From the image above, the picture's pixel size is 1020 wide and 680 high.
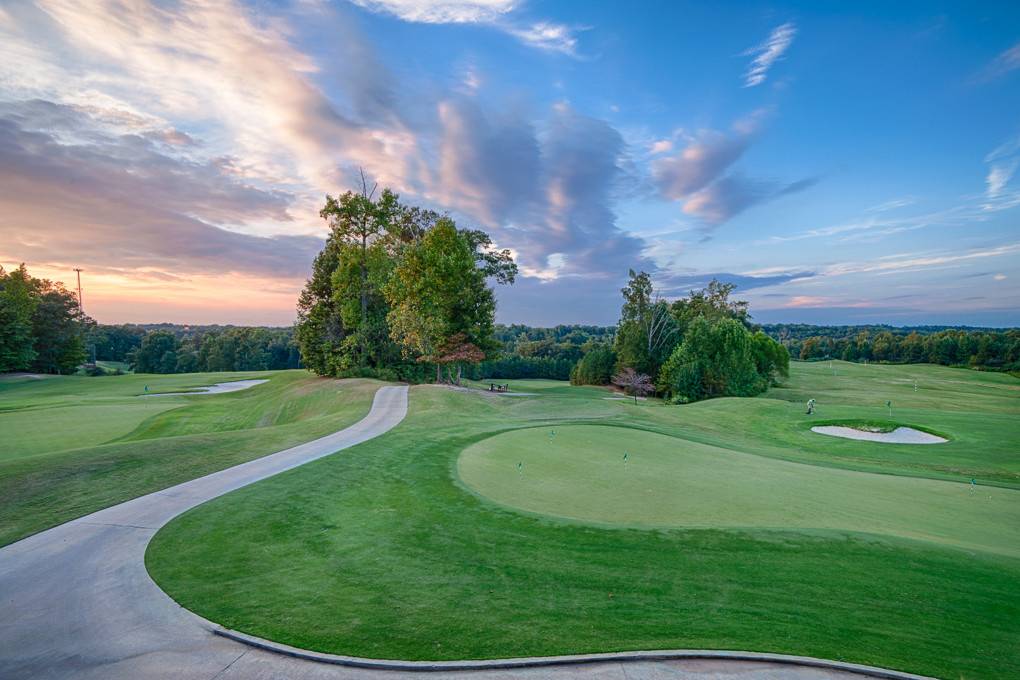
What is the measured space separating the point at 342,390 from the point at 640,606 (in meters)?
29.0

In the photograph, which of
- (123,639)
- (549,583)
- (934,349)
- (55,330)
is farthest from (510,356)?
(123,639)

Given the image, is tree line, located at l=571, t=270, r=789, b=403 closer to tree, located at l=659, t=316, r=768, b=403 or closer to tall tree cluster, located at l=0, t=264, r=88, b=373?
tree, located at l=659, t=316, r=768, b=403

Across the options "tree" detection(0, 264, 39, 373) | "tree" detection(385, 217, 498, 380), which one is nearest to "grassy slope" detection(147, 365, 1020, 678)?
"tree" detection(385, 217, 498, 380)

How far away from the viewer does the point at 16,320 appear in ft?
150

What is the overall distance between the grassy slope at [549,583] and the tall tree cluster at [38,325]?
56.6 metres

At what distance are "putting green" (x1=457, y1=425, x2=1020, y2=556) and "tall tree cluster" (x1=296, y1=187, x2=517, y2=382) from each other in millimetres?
21026

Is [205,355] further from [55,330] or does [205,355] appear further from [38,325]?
[38,325]

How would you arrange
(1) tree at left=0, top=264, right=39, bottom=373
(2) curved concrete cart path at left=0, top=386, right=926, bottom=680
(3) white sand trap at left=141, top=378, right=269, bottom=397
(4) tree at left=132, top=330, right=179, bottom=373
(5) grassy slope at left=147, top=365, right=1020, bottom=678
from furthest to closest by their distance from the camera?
(4) tree at left=132, top=330, right=179, bottom=373 < (1) tree at left=0, top=264, right=39, bottom=373 < (3) white sand trap at left=141, top=378, right=269, bottom=397 < (5) grassy slope at left=147, top=365, right=1020, bottom=678 < (2) curved concrete cart path at left=0, top=386, right=926, bottom=680

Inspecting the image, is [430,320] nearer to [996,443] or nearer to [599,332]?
[996,443]

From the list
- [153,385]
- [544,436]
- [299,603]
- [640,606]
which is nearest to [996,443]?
[544,436]

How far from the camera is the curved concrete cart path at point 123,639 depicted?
478 centimetres

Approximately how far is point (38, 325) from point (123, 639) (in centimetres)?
6978

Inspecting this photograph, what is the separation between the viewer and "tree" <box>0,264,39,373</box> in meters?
45.0

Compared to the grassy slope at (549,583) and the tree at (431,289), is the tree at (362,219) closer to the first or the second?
the tree at (431,289)
